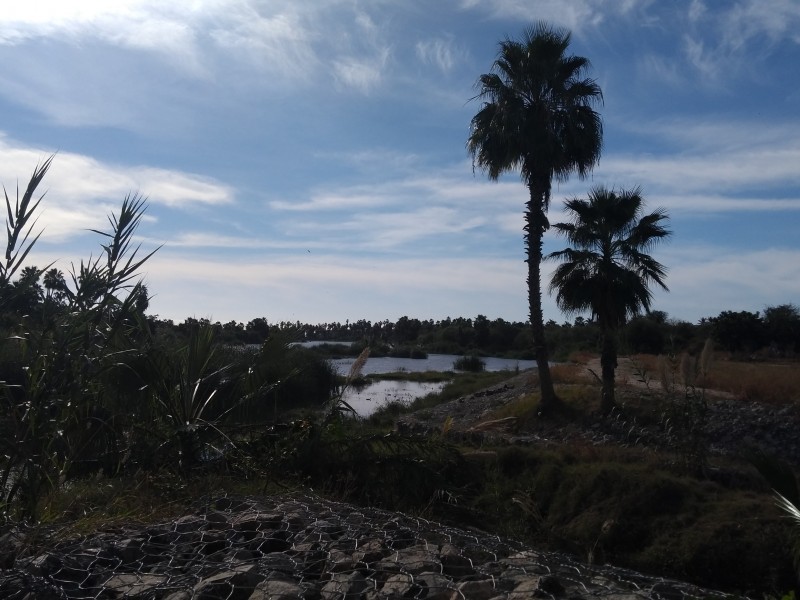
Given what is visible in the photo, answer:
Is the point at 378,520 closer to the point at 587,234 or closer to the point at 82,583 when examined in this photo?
the point at 82,583

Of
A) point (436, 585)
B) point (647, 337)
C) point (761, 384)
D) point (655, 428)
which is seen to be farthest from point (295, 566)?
point (647, 337)

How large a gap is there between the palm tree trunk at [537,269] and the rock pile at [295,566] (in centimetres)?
1848

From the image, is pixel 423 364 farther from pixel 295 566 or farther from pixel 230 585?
pixel 230 585

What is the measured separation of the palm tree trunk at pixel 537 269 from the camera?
24.4m

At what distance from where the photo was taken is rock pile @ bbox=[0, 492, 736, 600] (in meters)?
4.85

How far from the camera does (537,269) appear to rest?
80.8 ft

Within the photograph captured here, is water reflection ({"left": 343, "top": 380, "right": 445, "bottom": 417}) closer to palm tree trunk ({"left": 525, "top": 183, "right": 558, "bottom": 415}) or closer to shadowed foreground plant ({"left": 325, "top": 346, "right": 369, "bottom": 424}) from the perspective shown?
palm tree trunk ({"left": 525, "top": 183, "right": 558, "bottom": 415})

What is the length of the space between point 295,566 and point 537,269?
2009 centimetres

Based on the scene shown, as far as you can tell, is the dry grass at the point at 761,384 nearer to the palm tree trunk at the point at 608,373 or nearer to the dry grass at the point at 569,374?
the palm tree trunk at the point at 608,373

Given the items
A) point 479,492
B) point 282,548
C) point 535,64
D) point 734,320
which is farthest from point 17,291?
point 734,320

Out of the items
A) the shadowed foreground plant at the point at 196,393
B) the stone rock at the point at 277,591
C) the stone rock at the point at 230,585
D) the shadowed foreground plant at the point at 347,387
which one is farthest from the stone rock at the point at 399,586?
the shadowed foreground plant at the point at 347,387

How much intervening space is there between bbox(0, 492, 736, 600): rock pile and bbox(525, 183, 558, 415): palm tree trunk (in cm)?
1848

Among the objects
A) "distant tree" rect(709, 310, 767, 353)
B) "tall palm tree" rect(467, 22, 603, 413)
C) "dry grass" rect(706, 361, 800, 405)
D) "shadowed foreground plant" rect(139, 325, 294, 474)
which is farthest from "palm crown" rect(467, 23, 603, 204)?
"distant tree" rect(709, 310, 767, 353)

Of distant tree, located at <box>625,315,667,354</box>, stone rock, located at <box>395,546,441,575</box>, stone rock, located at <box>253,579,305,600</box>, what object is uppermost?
distant tree, located at <box>625,315,667,354</box>
